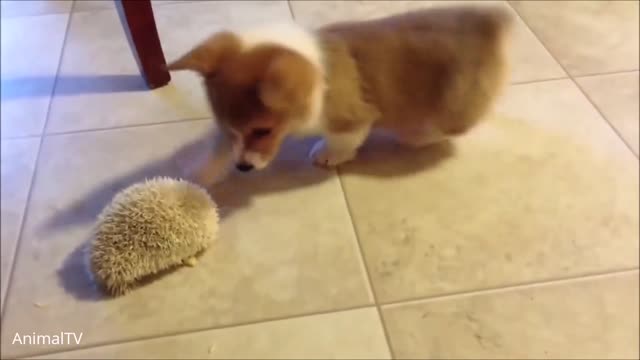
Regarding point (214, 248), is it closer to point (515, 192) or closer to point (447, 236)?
point (447, 236)

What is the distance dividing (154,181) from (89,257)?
133 mm

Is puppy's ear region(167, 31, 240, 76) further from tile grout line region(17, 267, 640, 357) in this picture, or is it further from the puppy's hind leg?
tile grout line region(17, 267, 640, 357)

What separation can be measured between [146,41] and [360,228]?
0.54m

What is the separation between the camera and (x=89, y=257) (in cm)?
95

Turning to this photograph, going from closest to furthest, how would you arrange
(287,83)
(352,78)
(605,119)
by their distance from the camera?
(287,83) → (352,78) → (605,119)

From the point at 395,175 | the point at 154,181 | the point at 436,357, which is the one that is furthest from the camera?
the point at 395,175

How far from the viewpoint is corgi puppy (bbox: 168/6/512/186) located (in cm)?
91

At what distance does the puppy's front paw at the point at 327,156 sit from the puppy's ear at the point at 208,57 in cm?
25

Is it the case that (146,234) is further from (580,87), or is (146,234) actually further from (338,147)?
(580,87)

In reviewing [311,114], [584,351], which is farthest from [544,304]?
[311,114]

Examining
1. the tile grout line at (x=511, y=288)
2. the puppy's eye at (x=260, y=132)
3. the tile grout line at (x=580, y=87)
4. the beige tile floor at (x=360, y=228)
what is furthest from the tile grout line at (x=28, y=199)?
the tile grout line at (x=580, y=87)

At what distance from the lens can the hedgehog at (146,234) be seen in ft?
3.00

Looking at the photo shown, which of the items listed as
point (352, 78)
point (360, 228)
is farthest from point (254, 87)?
point (360, 228)

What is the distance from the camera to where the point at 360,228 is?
1.03 m
